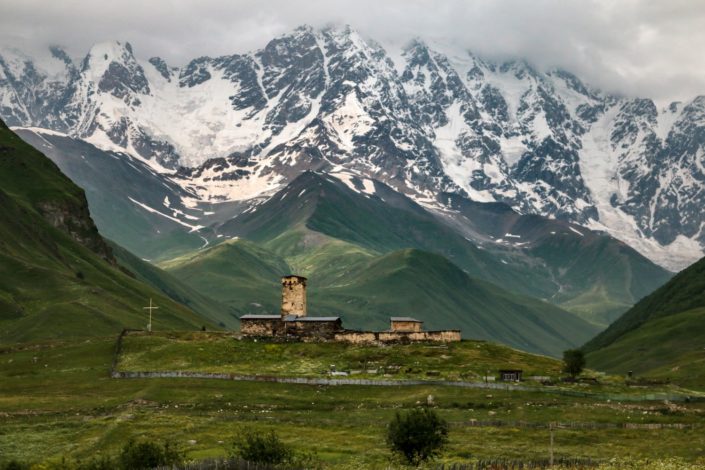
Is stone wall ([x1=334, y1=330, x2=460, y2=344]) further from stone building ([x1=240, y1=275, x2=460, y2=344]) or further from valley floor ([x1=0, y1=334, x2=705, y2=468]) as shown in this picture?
valley floor ([x1=0, y1=334, x2=705, y2=468])

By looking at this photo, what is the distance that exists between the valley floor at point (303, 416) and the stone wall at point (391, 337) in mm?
11821

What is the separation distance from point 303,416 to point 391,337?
52.5 metres

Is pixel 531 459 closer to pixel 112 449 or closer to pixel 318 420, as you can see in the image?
pixel 318 420

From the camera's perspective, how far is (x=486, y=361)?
170500mm

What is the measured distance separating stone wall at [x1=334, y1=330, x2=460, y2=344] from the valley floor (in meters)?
11.8

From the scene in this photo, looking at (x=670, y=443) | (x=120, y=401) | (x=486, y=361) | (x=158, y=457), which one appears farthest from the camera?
(x=486, y=361)

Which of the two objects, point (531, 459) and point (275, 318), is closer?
point (531, 459)

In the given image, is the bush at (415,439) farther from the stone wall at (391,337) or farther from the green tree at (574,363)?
the stone wall at (391,337)

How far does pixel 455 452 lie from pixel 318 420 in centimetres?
2368

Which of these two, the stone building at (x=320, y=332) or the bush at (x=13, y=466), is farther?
the stone building at (x=320, y=332)

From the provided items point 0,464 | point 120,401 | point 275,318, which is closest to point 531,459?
point 0,464

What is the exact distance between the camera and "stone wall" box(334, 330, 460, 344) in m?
182

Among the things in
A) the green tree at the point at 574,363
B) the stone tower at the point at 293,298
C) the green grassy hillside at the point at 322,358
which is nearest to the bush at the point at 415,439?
the green grassy hillside at the point at 322,358

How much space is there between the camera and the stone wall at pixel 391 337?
596 feet
